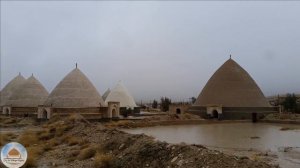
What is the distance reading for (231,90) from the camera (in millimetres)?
32781

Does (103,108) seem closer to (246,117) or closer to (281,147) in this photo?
(246,117)

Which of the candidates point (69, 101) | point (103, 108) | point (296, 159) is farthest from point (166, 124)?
point (296, 159)

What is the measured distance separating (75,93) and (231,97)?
48.9 feet

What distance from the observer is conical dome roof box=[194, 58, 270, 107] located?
32.1m

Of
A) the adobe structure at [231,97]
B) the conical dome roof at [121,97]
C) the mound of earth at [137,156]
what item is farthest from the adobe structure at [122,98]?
the mound of earth at [137,156]

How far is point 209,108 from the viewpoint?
1262 inches

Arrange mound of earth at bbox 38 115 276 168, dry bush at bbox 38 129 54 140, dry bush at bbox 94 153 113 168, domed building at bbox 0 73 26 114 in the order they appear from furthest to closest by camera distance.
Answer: domed building at bbox 0 73 26 114, dry bush at bbox 38 129 54 140, dry bush at bbox 94 153 113 168, mound of earth at bbox 38 115 276 168

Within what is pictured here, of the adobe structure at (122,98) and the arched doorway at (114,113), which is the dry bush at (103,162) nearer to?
the arched doorway at (114,113)

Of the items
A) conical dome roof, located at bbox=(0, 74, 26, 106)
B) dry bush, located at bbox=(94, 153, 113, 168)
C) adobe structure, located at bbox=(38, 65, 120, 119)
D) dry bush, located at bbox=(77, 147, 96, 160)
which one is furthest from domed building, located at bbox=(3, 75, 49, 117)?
dry bush, located at bbox=(94, 153, 113, 168)

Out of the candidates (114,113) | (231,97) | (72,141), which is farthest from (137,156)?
(231,97)

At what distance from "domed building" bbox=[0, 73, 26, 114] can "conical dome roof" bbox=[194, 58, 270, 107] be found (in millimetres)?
19406

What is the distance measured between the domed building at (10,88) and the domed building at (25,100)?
1293 millimetres

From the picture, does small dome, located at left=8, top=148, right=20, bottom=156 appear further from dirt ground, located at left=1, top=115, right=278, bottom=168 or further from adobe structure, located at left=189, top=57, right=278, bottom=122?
adobe structure, located at left=189, top=57, right=278, bottom=122

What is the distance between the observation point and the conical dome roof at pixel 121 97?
36.7 meters
